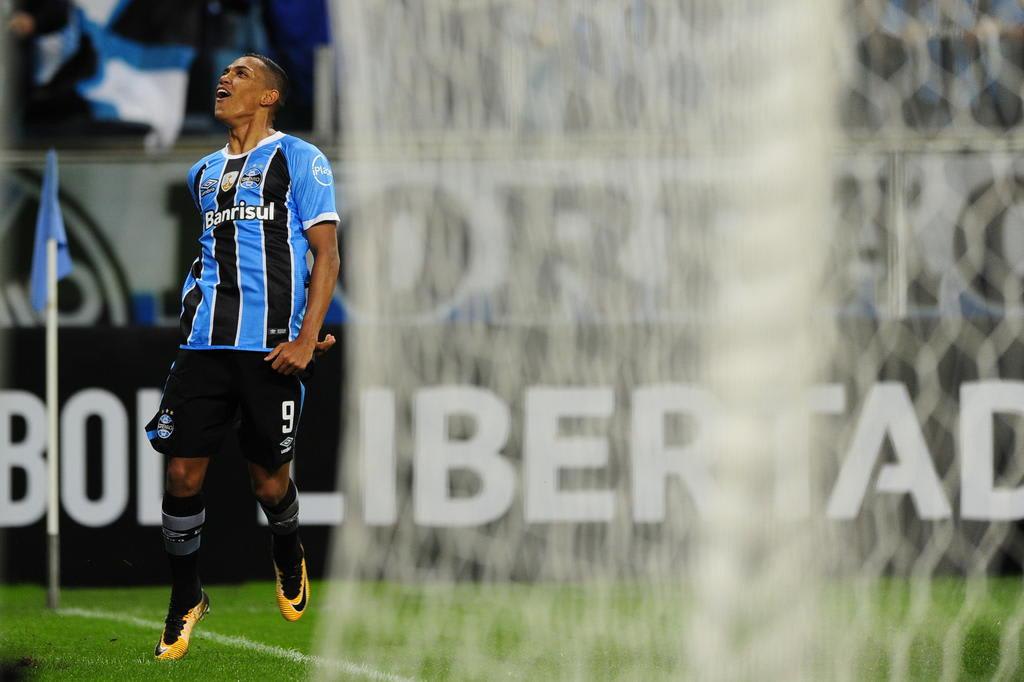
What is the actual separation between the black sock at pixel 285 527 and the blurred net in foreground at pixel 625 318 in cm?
57

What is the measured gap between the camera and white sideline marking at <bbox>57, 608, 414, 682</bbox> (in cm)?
390

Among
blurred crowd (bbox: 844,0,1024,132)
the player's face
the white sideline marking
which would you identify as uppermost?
blurred crowd (bbox: 844,0,1024,132)

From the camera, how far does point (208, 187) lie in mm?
4020

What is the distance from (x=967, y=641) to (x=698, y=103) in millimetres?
1986

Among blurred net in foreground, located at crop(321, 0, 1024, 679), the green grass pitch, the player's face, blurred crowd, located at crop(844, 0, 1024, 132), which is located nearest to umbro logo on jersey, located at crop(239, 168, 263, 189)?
the player's face

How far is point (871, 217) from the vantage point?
6449mm

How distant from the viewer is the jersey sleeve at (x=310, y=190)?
3971mm

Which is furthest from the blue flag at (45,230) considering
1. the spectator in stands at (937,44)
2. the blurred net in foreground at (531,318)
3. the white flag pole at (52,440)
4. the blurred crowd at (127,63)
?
the spectator in stands at (937,44)

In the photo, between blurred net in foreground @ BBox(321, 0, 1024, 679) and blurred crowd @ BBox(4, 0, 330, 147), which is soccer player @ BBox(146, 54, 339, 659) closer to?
blurred net in foreground @ BBox(321, 0, 1024, 679)

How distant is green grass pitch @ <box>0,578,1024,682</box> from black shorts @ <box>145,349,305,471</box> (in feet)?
1.80

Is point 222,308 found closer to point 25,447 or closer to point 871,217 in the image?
point 25,447

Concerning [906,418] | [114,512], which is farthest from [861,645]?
[114,512]

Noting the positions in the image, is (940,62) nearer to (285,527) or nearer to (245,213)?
(245,213)

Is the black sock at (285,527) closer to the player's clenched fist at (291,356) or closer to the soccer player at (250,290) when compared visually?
the soccer player at (250,290)
